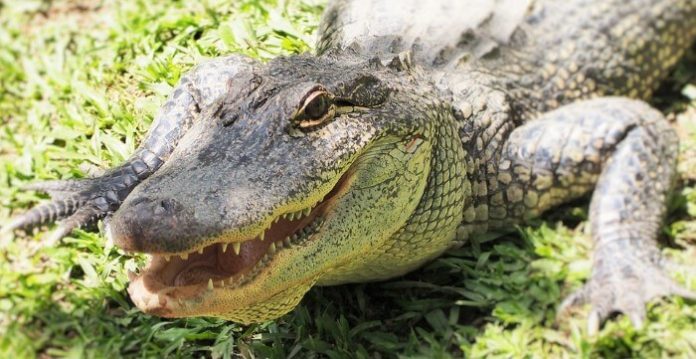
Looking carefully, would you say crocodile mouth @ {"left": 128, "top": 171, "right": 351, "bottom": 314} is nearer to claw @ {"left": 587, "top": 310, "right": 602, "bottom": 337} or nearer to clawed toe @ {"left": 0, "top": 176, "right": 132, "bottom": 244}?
clawed toe @ {"left": 0, "top": 176, "right": 132, "bottom": 244}

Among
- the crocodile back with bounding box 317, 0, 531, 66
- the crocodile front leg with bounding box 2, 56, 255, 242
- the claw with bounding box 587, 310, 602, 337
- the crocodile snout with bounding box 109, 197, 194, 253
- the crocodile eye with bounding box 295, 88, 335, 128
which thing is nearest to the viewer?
the crocodile snout with bounding box 109, 197, 194, 253

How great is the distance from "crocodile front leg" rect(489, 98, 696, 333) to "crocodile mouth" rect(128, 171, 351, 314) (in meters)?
1.26

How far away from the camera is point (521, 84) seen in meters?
4.23

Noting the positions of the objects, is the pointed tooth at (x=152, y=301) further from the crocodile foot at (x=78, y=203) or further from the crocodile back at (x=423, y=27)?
the crocodile back at (x=423, y=27)

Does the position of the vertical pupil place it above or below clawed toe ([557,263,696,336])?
above

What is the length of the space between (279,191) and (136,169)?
3.77ft

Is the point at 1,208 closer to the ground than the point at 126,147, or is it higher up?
closer to the ground

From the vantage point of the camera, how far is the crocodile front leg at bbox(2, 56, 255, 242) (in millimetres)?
3746

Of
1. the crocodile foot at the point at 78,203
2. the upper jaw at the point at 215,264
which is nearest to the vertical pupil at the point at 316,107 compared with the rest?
the upper jaw at the point at 215,264

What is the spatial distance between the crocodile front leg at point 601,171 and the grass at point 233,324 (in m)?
0.13

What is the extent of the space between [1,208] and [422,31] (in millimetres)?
2213

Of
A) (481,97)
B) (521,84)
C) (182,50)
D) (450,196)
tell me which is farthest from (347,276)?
(182,50)

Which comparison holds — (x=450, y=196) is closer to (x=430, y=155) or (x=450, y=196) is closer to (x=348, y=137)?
(x=430, y=155)

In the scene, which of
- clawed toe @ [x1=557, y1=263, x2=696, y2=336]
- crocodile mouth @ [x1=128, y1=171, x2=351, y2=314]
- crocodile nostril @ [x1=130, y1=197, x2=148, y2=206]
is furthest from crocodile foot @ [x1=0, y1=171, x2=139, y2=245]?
clawed toe @ [x1=557, y1=263, x2=696, y2=336]
